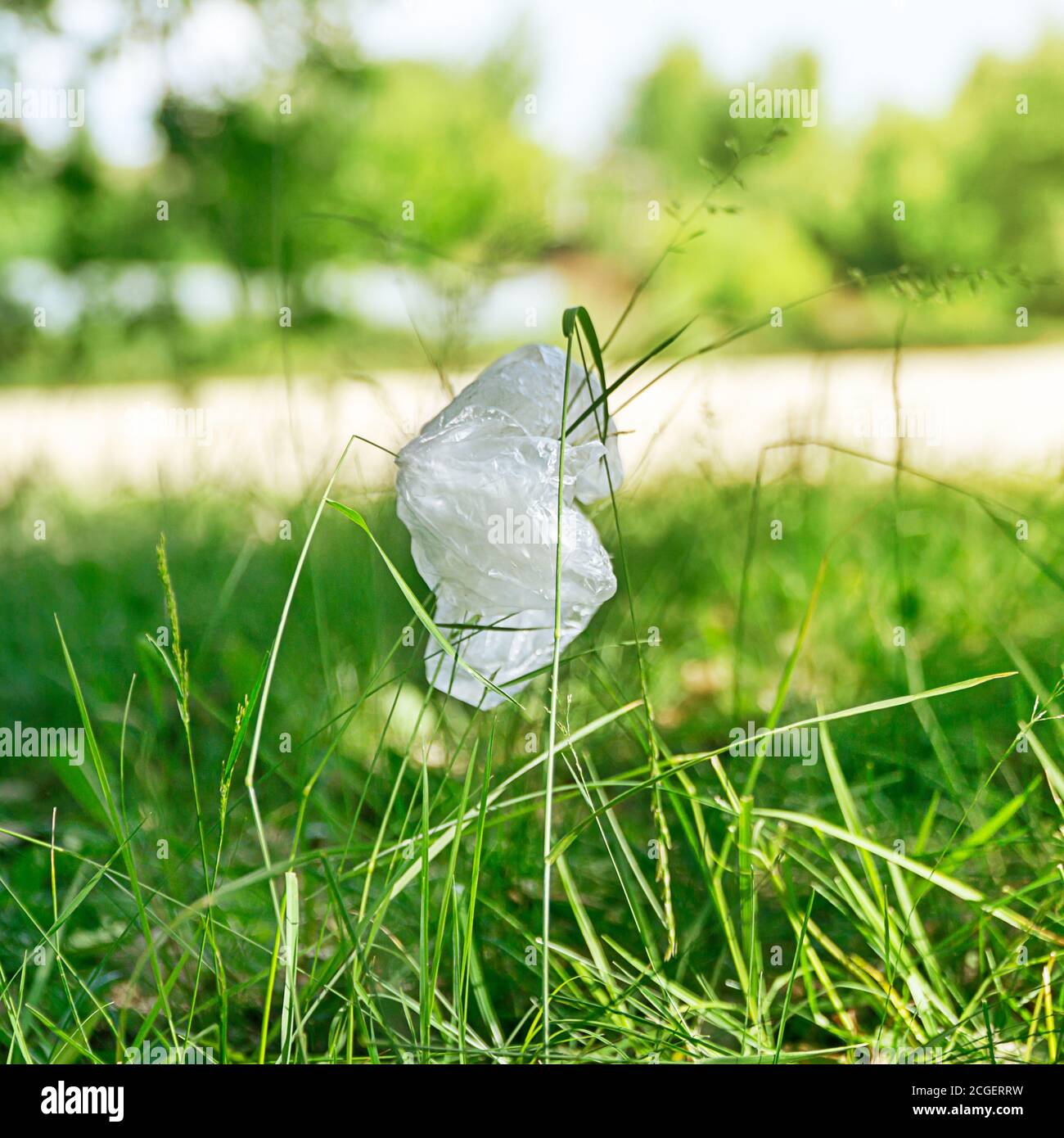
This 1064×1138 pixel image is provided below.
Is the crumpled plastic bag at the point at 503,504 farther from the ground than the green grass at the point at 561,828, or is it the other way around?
the crumpled plastic bag at the point at 503,504

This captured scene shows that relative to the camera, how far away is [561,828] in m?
0.99

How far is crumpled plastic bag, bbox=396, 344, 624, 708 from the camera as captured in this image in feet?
2.36

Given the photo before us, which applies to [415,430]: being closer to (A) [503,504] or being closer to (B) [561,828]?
(A) [503,504]

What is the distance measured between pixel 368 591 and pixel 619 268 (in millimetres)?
10254

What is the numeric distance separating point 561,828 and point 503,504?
0.40m

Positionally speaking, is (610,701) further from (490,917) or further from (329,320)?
(329,320)

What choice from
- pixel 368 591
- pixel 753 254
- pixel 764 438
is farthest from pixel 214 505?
pixel 753 254

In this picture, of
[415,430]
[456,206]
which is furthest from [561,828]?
[456,206]

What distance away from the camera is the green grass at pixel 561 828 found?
25.6 inches

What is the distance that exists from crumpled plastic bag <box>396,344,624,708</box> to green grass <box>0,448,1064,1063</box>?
0.21ft

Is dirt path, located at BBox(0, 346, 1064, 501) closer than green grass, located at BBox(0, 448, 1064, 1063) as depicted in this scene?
No

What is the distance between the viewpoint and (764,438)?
1.98 m


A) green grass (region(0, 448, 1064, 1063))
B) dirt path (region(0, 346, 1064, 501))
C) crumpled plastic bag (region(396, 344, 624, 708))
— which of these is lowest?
green grass (region(0, 448, 1064, 1063))

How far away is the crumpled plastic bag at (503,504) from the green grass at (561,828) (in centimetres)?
6
